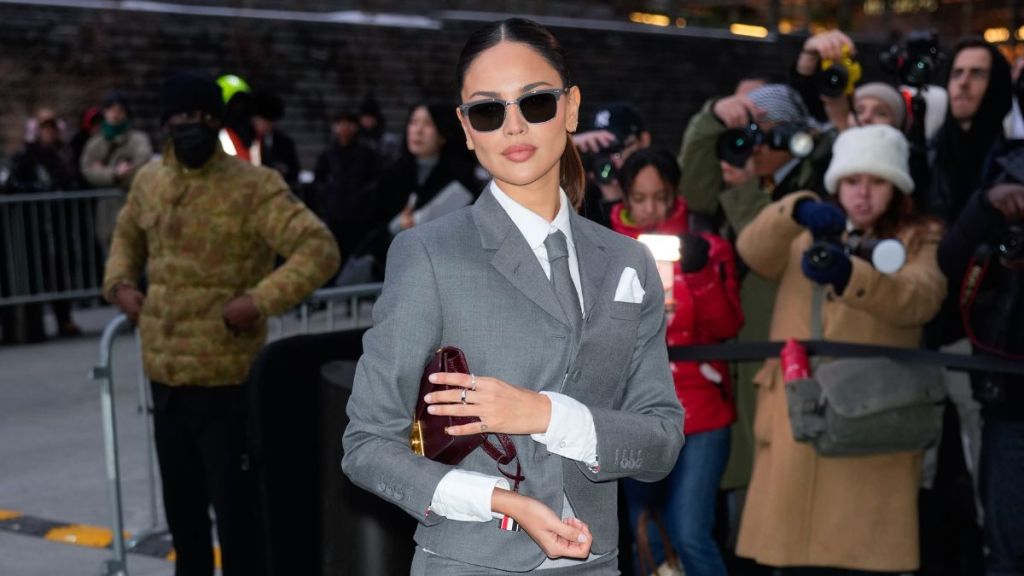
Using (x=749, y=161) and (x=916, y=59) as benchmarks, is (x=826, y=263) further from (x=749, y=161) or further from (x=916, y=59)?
(x=916, y=59)

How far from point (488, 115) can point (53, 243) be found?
10450mm

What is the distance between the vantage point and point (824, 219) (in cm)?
489

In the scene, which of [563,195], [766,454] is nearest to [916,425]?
[766,454]

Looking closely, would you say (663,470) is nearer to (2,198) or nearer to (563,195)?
(563,195)

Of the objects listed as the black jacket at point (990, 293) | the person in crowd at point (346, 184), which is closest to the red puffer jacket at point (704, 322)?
the black jacket at point (990, 293)

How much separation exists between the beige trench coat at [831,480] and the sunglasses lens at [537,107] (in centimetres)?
282

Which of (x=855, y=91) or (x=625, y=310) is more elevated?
(x=855, y=91)

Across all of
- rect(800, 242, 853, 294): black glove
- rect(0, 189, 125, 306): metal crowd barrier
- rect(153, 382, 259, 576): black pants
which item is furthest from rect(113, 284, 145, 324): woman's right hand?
rect(0, 189, 125, 306): metal crowd barrier

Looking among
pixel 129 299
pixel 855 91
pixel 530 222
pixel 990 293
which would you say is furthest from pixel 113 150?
pixel 530 222

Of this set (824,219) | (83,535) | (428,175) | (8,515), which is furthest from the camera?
(428,175)

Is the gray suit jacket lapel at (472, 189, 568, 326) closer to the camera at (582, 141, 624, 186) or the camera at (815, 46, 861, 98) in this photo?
the camera at (582, 141, 624, 186)

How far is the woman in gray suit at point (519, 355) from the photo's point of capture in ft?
7.79

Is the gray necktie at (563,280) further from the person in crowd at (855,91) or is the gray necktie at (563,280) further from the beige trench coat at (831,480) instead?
the person in crowd at (855,91)

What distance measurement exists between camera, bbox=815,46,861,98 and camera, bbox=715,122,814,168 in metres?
0.56
